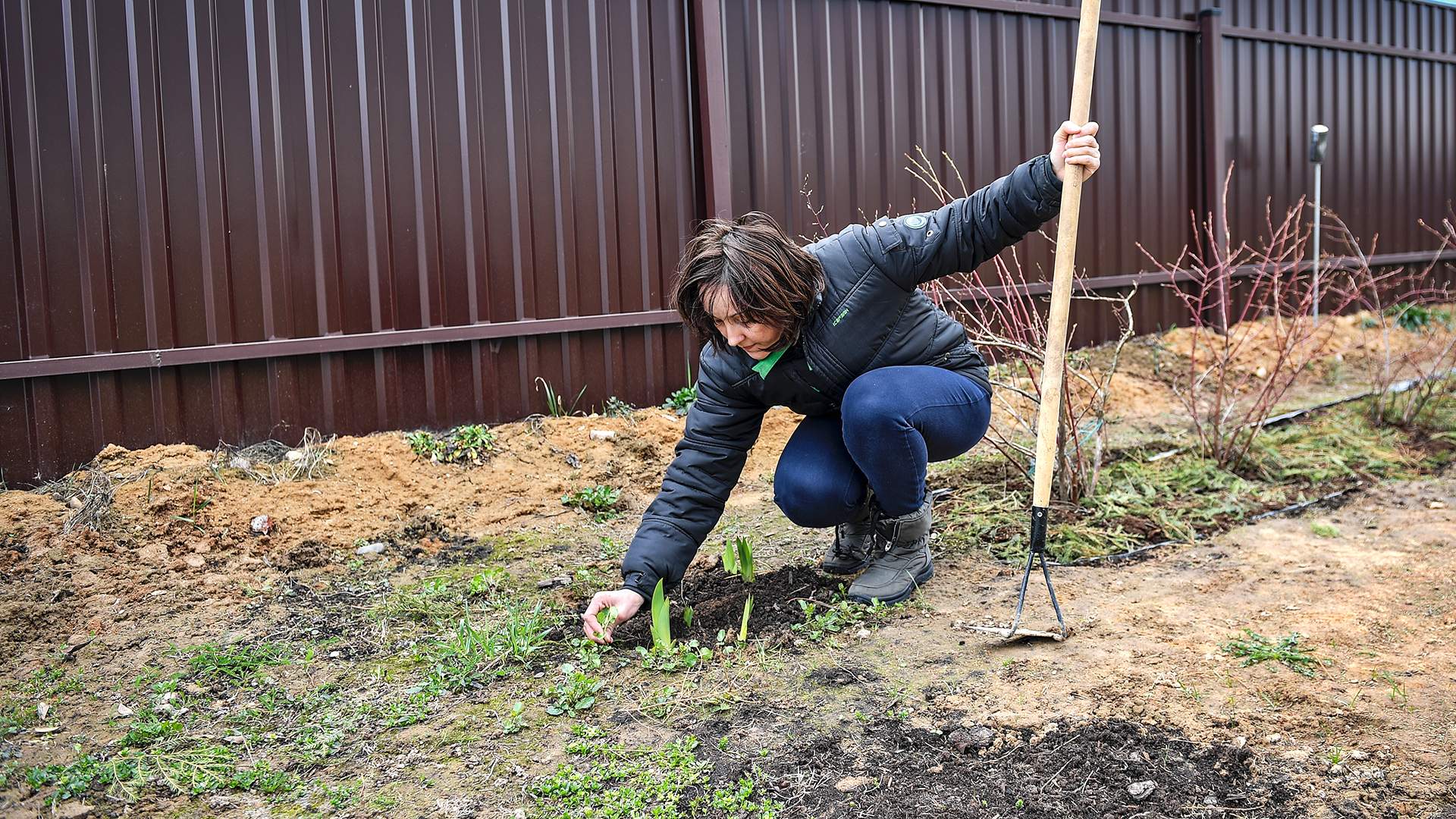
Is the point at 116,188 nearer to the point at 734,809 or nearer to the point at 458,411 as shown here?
the point at 458,411

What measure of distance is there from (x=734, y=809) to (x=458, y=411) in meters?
2.97

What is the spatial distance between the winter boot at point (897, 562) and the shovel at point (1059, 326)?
0.29 metres

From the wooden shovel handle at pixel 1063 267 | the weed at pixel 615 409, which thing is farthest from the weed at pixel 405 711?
the weed at pixel 615 409

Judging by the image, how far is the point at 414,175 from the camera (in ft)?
14.8

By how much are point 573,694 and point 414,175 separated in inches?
107

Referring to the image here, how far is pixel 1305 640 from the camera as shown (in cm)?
265

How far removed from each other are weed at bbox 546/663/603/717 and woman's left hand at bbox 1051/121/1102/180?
1.57 metres

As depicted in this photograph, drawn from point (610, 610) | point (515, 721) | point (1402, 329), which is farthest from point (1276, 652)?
point (1402, 329)

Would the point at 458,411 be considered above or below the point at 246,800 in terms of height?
above

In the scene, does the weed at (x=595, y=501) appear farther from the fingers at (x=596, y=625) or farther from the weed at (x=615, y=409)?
the fingers at (x=596, y=625)

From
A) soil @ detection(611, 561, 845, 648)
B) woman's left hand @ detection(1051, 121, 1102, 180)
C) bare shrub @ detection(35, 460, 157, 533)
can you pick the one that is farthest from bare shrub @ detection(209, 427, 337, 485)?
woman's left hand @ detection(1051, 121, 1102, 180)

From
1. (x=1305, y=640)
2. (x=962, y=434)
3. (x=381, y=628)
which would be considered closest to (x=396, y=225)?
(x=381, y=628)

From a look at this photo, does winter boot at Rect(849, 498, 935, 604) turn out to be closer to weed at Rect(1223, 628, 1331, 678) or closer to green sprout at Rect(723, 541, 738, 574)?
green sprout at Rect(723, 541, 738, 574)

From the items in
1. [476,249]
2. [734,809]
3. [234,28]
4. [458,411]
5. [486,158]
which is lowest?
[734,809]
